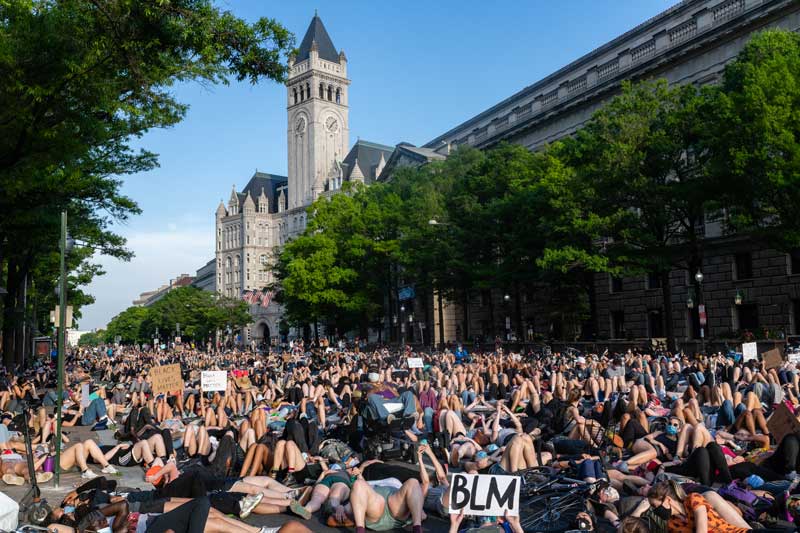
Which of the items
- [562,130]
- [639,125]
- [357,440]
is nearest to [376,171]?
[562,130]

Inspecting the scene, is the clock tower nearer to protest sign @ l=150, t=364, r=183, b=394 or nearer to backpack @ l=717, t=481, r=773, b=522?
protest sign @ l=150, t=364, r=183, b=394

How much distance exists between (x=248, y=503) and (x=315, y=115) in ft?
473

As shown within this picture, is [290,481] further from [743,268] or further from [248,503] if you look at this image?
[743,268]

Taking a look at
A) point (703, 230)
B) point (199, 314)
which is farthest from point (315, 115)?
point (703, 230)

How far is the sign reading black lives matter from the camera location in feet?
26.4

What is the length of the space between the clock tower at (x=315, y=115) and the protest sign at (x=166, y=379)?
412 feet

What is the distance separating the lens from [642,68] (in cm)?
4488

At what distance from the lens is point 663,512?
8109 millimetres

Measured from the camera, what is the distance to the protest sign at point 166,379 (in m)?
21.9

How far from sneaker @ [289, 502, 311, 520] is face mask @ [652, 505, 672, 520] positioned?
4.62 metres

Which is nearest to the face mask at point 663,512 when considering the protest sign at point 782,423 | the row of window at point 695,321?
the protest sign at point 782,423

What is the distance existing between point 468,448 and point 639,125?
88.1ft

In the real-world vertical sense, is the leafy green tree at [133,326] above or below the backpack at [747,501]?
above

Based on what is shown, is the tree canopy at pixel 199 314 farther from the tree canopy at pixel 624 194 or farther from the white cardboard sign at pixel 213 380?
the white cardboard sign at pixel 213 380
